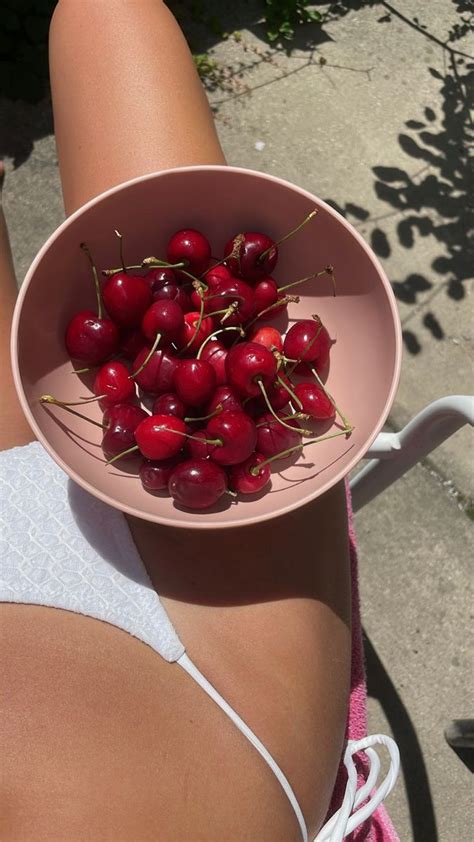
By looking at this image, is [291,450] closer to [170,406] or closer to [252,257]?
[170,406]

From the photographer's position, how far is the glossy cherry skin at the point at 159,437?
0.87m

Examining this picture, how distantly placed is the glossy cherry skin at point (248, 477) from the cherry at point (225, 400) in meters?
0.07

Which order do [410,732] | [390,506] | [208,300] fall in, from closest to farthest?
[208,300]
[410,732]
[390,506]

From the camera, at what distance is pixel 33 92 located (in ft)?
6.79

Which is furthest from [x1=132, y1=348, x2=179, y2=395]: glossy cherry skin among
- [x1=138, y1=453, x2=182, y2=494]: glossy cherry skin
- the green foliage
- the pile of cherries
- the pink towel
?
the green foliage

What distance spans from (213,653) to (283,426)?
32 cm

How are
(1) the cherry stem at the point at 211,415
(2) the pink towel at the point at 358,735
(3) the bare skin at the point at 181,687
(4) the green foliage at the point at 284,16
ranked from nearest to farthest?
(3) the bare skin at the point at 181,687
(1) the cherry stem at the point at 211,415
(2) the pink towel at the point at 358,735
(4) the green foliage at the point at 284,16

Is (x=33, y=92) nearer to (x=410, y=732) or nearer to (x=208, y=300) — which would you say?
(x=208, y=300)

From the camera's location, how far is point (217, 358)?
3.25 ft

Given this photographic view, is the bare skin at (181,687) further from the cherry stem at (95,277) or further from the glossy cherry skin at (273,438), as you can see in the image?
the cherry stem at (95,277)

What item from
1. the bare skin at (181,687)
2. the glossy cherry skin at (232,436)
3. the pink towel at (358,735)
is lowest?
the pink towel at (358,735)

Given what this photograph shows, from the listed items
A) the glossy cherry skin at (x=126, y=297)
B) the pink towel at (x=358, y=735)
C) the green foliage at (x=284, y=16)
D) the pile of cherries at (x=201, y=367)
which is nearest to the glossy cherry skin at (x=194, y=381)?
the pile of cherries at (x=201, y=367)

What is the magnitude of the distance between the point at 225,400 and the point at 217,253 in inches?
10.0

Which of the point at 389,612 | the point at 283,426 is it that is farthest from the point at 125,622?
the point at 389,612
